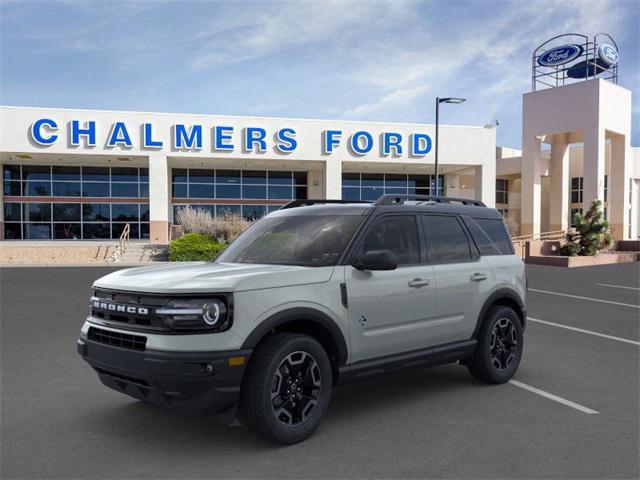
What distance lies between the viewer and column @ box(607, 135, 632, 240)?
36438mm

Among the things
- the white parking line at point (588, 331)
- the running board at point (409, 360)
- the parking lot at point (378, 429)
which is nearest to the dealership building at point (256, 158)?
the white parking line at point (588, 331)

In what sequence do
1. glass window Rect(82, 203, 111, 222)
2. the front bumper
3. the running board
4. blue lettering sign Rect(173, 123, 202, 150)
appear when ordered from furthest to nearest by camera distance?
glass window Rect(82, 203, 111, 222) → blue lettering sign Rect(173, 123, 202, 150) → the running board → the front bumper

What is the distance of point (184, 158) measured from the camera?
3319 cm

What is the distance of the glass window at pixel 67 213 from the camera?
118 ft

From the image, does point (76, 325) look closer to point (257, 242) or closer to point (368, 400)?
point (257, 242)

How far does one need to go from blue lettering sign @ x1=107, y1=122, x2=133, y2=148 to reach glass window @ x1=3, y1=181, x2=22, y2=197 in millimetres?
8541

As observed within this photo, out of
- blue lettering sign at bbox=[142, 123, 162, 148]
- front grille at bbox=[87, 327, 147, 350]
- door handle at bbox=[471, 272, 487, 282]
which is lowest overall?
front grille at bbox=[87, 327, 147, 350]

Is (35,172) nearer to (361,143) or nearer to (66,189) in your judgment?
(66,189)

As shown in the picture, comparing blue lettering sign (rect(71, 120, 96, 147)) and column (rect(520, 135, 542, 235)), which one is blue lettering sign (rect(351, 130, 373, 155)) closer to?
column (rect(520, 135, 542, 235))

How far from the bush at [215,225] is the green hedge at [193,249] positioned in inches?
47.9

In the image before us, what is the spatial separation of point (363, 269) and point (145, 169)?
1369 inches

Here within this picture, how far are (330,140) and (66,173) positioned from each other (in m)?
17.2

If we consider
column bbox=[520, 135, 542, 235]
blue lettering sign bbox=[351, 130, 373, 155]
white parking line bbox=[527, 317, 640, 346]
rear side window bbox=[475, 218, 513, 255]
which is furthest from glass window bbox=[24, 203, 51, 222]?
rear side window bbox=[475, 218, 513, 255]

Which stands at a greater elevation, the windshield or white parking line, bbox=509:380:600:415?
the windshield
